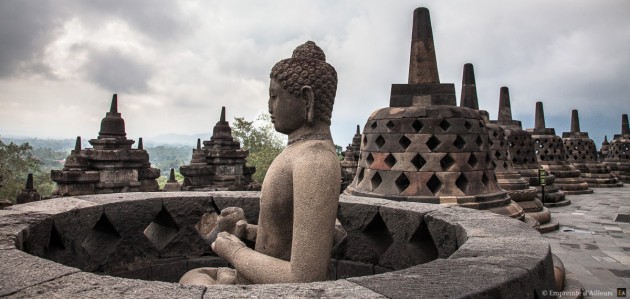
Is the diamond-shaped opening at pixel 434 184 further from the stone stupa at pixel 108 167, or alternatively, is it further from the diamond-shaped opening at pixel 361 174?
the stone stupa at pixel 108 167

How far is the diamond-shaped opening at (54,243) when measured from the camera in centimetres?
254

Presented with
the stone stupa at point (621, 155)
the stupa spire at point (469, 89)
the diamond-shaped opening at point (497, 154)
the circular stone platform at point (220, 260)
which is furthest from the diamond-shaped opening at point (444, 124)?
the stone stupa at point (621, 155)

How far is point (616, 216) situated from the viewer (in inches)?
295

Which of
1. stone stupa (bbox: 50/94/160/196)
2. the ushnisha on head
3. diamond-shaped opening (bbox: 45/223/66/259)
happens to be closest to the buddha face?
the ushnisha on head

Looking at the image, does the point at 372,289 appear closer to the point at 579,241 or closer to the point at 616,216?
the point at 579,241

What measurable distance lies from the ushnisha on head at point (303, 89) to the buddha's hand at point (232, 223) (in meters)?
0.57

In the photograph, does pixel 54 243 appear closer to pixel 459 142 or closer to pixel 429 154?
pixel 429 154

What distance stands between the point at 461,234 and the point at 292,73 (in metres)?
1.26

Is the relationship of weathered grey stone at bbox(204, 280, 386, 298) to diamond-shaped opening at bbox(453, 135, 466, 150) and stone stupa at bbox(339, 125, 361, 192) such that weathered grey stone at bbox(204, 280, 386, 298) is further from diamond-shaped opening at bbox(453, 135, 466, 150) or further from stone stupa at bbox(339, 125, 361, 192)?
stone stupa at bbox(339, 125, 361, 192)

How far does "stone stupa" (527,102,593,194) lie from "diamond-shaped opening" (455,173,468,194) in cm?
767

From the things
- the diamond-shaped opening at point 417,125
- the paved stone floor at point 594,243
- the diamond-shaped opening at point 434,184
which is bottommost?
the paved stone floor at point 594,243

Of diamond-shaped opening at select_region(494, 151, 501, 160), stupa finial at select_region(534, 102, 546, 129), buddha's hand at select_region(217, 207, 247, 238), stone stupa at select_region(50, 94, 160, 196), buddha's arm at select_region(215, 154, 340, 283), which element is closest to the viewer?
buddha's arm at select_region(215, 154, 340, 283)

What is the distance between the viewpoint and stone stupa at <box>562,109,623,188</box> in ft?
46.2

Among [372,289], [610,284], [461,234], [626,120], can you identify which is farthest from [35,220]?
[626,120]
